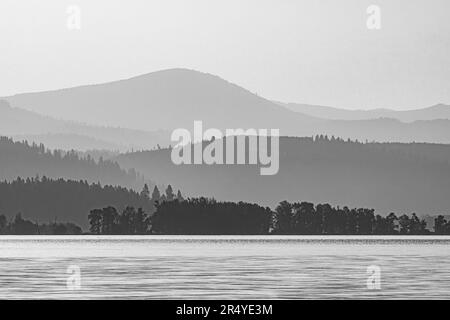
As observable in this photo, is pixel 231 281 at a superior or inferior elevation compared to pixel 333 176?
inferior

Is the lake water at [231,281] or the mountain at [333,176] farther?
the mountain at [333,176]

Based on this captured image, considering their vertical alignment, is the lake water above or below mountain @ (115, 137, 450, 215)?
below

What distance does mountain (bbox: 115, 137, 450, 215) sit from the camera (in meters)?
26.0

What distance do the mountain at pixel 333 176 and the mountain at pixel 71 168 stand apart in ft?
2.01

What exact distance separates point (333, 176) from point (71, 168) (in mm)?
8437

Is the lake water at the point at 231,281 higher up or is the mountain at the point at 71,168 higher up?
the mountain at the point at 71,168

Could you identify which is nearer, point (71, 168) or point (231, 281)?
point (231, 281)

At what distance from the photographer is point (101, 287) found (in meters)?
23.8

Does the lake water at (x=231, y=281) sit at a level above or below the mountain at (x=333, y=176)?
below

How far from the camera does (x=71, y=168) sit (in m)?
36.7

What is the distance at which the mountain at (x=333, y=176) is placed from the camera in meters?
26.0

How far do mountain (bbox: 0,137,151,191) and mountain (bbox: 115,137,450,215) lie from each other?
613 mm
